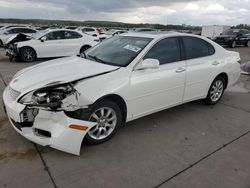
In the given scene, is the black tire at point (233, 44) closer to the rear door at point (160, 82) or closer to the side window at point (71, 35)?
the side window at point (71, 35)

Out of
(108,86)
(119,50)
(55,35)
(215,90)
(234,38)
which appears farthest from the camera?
(234,38)

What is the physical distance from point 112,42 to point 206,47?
75.4 inches

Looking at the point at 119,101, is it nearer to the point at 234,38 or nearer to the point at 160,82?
the point at 160,82

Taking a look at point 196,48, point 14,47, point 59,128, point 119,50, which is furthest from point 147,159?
point 14,47

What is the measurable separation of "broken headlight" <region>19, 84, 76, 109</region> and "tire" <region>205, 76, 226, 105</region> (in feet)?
10.5

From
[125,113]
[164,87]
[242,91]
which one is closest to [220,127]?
[164,87]

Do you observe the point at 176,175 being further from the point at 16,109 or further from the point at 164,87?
the point at 16,109

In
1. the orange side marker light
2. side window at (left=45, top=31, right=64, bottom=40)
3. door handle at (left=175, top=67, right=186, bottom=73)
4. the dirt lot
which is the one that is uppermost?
side window at (left=45, top=31, right=64, bottom=40)

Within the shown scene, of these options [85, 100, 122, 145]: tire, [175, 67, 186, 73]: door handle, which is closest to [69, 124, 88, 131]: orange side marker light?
[85, 100, 122, 145]: tire

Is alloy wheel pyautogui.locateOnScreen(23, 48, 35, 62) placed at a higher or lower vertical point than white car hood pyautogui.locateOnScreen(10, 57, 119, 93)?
lower

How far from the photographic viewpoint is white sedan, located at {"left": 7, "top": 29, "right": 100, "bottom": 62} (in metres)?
11.2

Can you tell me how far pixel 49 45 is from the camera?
11547mm

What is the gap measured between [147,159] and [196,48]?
2.54m

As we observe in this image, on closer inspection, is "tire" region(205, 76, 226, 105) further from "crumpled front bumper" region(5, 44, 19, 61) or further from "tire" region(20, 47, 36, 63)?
"crumpled front bumper" region(5, 44, 19, 61)
